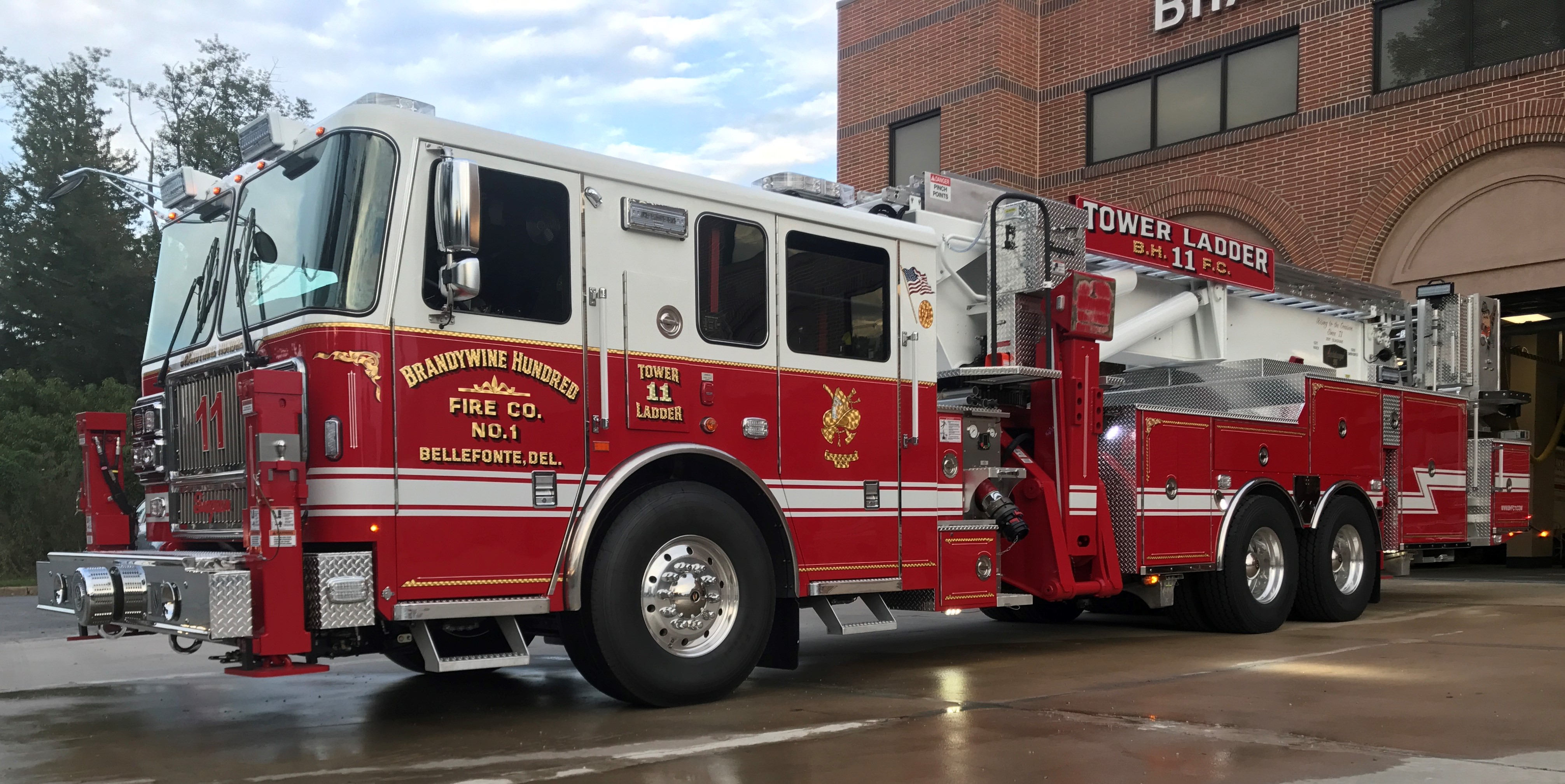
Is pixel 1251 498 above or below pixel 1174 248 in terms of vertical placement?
below

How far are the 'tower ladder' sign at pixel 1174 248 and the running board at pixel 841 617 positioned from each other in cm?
324

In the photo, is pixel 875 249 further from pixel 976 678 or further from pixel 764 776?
pixel 764 776

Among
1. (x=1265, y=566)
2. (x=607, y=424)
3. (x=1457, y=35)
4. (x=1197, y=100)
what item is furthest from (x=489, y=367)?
(x=1197, y=100)

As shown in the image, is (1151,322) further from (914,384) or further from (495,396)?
(495,396)

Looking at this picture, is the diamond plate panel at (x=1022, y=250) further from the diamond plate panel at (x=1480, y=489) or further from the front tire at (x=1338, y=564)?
the diamond plate panel at (x=1480, y=489)

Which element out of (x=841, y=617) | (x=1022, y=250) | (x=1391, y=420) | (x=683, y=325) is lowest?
(x=841, y=617)

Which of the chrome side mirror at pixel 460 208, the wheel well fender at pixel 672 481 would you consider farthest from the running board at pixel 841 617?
the chrome side mirror at pixel 460 208

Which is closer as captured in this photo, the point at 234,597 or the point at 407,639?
the point at 234,597

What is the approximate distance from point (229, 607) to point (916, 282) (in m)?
4.18

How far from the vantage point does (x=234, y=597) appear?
502 centimetres

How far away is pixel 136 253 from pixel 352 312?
1149 inches

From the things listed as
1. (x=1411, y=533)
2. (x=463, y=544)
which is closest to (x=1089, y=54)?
(x=1411, y=533)

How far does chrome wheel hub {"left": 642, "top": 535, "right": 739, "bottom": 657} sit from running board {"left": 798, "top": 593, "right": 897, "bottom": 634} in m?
0.62

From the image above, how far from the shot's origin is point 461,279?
5.27 metres
